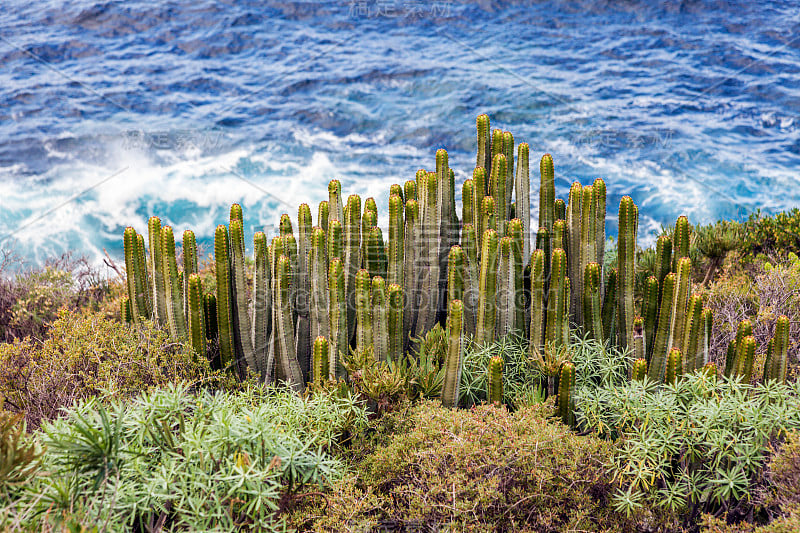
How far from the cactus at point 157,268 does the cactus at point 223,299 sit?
1.54ft

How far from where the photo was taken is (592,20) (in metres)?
22.0

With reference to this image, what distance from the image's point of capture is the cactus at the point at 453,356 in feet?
13.8

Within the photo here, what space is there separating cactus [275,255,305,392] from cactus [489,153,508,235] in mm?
1801

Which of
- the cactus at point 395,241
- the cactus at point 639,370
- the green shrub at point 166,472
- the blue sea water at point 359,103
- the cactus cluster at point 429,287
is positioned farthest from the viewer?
the blue sea water at point 359,103

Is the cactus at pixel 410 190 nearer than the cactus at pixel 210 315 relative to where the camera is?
No

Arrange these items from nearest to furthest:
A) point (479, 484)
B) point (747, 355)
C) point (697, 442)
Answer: point (479, 484) < point (697, 442) < point (747, 355)

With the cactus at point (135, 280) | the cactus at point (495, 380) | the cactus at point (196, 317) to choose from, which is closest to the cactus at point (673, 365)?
the cactus at point (495, 380)

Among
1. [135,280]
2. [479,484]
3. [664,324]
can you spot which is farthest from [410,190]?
[479,484]

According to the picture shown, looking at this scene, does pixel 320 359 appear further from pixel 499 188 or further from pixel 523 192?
pixel 523 192

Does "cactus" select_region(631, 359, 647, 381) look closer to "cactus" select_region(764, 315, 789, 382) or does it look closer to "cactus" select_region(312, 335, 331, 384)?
"cactus" select_region(764, 315, 789, 382)

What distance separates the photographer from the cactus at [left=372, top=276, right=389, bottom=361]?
173 inches

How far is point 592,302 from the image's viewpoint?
489 centimetres

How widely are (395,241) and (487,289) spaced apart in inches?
32.2

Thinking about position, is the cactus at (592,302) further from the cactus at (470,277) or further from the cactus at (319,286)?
the cactus at (319,286)
